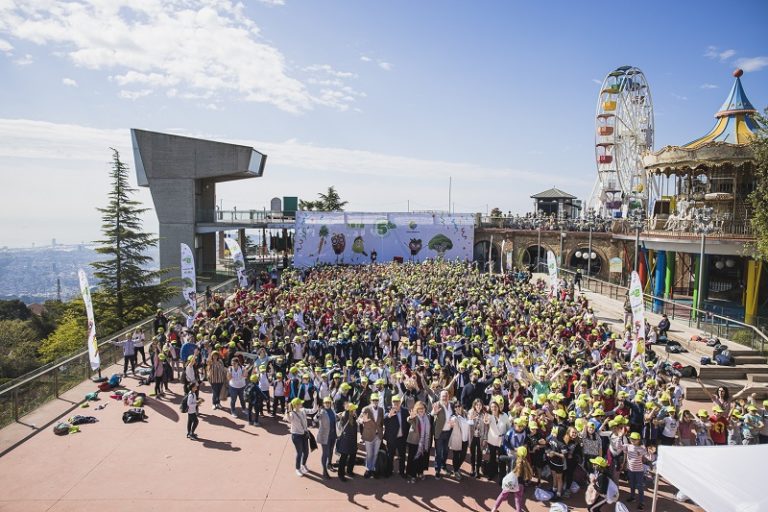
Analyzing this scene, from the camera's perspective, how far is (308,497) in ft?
25.1

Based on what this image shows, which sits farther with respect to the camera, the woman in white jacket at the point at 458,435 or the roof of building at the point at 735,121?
the roof of building at the point at 735,121

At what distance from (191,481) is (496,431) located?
5.05 m

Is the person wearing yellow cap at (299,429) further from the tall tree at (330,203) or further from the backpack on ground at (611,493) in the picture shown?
the tall tree at (330,203)

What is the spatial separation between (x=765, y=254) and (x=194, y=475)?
59.4 ft

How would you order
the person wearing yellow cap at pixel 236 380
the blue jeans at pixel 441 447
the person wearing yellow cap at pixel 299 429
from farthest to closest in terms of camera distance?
1. the person wearing yellow cap at pixel 236 380
2. the blue jeans at pixel 441 447
3. the person wearing yellow cap at pixel 299 429

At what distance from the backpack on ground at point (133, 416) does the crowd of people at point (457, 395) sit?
3.83ft

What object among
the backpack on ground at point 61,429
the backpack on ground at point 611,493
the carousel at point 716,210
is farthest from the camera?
the carousel at point 716,210

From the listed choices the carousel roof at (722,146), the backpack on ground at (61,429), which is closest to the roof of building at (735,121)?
the carousel roof at (722,146)

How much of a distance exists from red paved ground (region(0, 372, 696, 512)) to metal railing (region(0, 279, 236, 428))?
2.29ft

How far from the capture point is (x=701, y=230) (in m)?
20.7

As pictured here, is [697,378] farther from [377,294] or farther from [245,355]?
→ [245,355]

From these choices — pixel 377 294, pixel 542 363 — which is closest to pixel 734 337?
pixel 542 363

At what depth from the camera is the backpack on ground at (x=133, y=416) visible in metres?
10.4

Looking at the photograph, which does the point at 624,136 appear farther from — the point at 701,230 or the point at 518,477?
the point at 518,477
